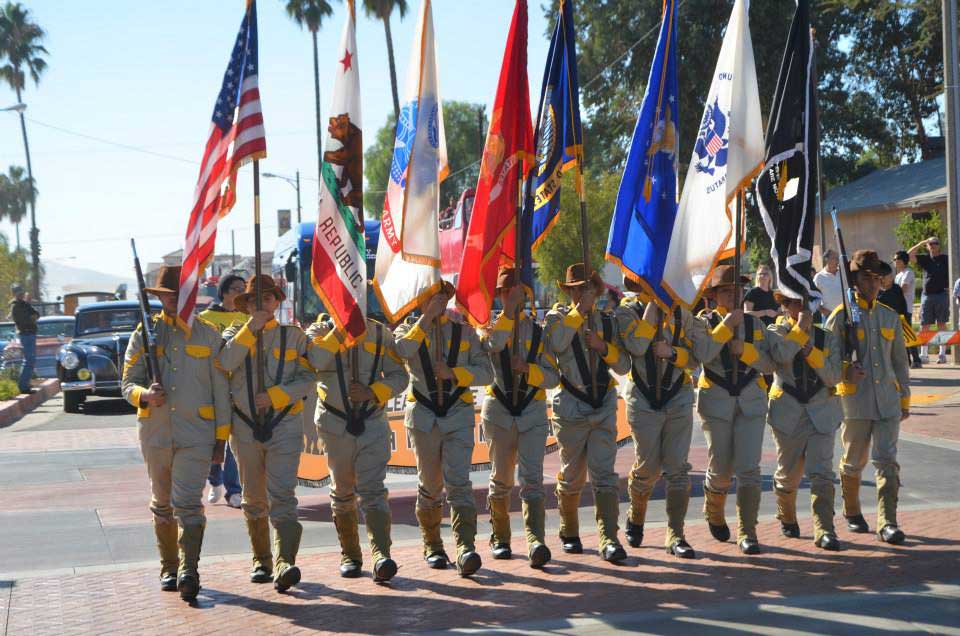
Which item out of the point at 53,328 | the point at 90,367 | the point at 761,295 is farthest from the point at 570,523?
the point at 53,328

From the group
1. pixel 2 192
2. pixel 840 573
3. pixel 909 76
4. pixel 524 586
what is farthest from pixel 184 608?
pixel 2 192

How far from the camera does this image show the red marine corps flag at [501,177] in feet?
26.7

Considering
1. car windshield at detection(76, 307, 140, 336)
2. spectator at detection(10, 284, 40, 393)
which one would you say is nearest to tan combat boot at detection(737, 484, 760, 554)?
car windshield at detection(76, 307, 140, 336)

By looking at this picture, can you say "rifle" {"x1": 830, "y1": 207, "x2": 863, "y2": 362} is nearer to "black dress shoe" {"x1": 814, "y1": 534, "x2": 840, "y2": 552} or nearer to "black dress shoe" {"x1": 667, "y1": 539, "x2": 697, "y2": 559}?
"black dress shoe" {"x1": 814, "y1": 534, "x2": 840, "y2": 552}

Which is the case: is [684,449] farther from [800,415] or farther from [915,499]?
[915,499]

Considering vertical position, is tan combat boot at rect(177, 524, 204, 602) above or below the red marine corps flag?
below

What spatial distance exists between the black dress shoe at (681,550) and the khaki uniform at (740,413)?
405mm

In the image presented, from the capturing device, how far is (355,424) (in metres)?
7.55

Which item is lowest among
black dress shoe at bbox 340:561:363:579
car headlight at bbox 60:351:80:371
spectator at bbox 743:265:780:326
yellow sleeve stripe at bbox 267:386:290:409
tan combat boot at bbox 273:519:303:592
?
black dress shoe at bbox 340:561:363:579

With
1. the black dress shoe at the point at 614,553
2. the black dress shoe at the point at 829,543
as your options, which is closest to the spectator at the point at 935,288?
the black dress shoe at the point at 829,543

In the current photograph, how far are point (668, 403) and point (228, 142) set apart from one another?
3449 mm

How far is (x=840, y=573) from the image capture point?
7496 millimetres

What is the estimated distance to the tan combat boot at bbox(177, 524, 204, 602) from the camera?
7133 millimetres

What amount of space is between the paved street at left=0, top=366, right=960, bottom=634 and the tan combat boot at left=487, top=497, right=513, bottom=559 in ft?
0.39
